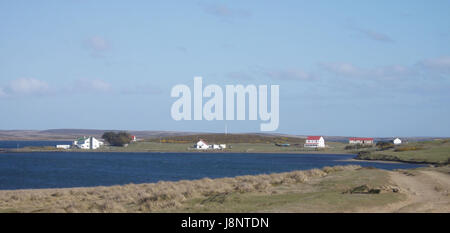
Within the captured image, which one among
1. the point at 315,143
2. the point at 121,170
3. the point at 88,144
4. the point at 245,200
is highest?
the point at 245,200

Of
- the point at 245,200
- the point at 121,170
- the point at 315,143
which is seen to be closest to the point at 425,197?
the point at 245,200

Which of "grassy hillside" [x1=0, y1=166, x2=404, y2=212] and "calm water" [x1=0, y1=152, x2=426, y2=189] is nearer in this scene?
Answer: "grassy hillside" [x1=0, y1=166, x2=404, y2=212]

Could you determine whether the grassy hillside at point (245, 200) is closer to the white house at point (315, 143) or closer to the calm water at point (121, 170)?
the calm water at point (121, 170)

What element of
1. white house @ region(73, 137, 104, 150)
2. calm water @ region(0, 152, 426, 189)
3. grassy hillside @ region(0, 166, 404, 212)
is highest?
grassy hillside @ region(0, 166, 404, 212)

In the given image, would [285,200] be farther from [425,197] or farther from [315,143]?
[315,143]

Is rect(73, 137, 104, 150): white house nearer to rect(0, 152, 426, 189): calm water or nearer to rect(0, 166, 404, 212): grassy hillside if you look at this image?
rect(0, 152, 426, 189): calm water

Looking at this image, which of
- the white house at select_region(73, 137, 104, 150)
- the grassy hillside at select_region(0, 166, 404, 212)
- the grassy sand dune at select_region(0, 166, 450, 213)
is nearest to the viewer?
the grassy sand dune at select_region(0, 166, 450, 213)

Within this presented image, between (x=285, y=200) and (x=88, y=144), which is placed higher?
(x=285, y=200)

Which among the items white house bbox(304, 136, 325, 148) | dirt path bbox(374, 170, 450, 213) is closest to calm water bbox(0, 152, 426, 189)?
dirt path bbox(374, 170, 450, 213)

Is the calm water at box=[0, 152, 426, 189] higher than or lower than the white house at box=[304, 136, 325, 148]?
lower
